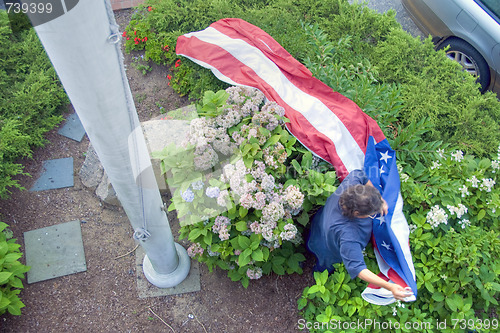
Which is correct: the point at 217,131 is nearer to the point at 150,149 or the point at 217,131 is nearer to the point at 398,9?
the point at 150,149

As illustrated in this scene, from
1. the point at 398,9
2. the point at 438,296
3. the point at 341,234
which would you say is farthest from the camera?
the point at 398,9

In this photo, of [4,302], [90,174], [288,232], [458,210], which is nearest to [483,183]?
[458,210]

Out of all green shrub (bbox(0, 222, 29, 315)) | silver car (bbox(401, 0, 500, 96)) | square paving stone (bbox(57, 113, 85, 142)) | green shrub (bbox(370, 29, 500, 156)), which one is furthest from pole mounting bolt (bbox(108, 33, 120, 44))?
silver car (bbox(401, 0, 500, 96))

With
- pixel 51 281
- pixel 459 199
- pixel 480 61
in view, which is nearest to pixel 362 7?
pixel 480 61

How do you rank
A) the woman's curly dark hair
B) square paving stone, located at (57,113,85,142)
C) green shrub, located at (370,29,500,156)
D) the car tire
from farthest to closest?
the car tire
square paving stone, located at (57,113,85,142)
green shrub, located at (370,29,500,156)
the woman's curly dark hair

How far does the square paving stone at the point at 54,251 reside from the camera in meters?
3.27

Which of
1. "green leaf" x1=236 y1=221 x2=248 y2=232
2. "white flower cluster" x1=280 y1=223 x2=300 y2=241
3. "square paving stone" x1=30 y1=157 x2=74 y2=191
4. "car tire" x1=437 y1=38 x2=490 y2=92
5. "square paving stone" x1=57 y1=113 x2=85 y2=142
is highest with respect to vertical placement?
"car tire" x1=437 y1=38 x2=490 y2=92

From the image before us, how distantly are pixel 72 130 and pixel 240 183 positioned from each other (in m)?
2.27

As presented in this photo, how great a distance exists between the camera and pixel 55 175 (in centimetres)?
373

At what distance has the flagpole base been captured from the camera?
3.25 metres

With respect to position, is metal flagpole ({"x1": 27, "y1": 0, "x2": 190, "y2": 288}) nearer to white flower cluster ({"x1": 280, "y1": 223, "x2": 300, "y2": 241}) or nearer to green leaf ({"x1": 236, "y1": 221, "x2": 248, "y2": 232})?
green leaf ({"x1": 236, "y1": 221, "x2": 248, "y2": 232})

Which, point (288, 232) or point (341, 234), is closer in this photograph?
point (341, 234)

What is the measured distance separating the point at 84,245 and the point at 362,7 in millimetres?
4172

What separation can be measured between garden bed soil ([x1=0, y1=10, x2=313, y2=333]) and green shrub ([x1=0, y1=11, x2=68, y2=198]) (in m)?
0.23
